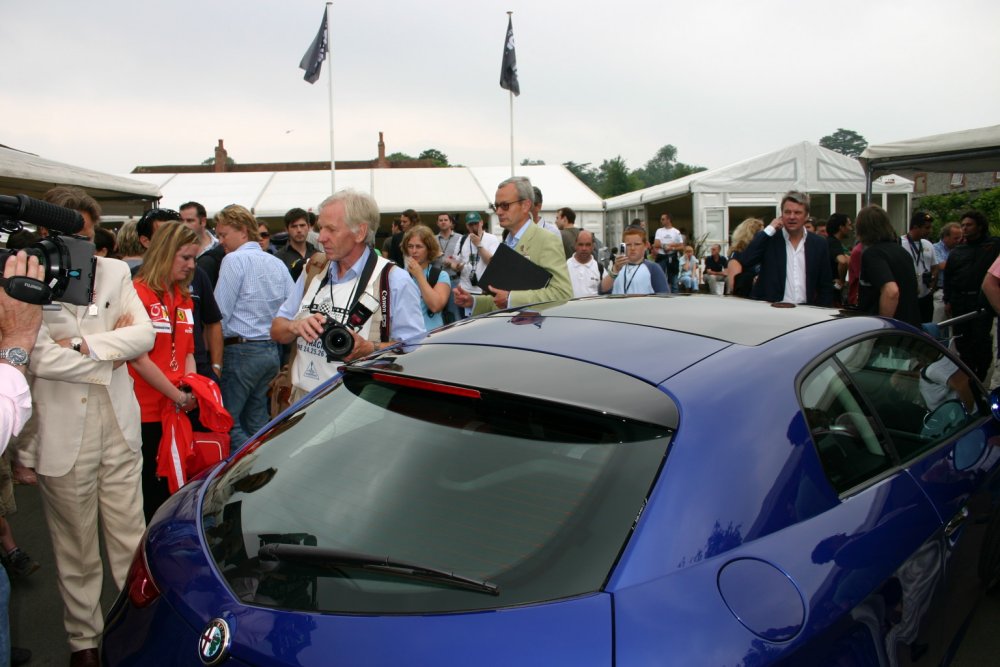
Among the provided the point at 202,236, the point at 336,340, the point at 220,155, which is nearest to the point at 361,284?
the point at 336,340

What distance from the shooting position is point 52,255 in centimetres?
246

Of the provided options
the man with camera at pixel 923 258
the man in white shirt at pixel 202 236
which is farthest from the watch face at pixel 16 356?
the man with camera at pixel 923 258

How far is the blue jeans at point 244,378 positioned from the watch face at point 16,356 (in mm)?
3025

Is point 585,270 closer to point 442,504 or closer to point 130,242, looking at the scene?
point 130,242

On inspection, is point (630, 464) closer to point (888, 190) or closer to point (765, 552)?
point (765, 552)

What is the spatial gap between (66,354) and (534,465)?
211cm

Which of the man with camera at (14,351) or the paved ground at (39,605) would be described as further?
the paved ground at (39,605)

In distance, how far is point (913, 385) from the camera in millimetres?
2775

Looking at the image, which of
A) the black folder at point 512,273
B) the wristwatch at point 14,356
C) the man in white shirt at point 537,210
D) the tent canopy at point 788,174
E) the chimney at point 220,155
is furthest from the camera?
the chimney at point 220,155

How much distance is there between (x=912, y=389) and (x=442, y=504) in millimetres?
2028

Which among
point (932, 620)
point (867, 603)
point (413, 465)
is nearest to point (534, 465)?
point (413, 465)

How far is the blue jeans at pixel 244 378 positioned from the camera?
17.4 feet

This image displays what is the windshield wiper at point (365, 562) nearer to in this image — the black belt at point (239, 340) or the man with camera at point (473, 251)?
the black belt at point (239, 340)

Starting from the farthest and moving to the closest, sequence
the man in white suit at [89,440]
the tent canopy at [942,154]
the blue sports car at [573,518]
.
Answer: the tent canopy at [942,154], the man in white suit at [89,440], the blue sports car at [573,518]
